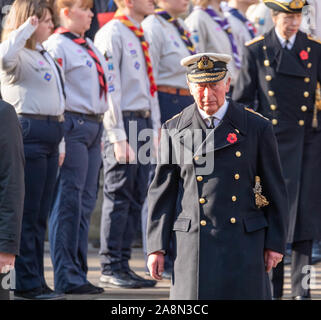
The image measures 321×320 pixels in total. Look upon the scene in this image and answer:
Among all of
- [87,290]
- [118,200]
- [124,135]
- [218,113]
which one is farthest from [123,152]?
[218,113]

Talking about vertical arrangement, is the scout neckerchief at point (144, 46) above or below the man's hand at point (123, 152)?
above

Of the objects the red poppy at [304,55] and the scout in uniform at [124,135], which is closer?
the red poppy at [304,55]

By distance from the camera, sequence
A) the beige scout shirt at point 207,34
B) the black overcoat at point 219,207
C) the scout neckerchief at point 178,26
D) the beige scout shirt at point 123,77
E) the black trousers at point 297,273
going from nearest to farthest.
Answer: the black overcoat at point 219,207, the black trousers at point 297,273, the beige scout shirt at point 123,77, the scout neckerchief at point 178,26, the beige scout shirt at point 207,34

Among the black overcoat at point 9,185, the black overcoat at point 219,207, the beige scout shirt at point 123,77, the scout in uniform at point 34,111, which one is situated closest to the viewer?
the black overcoat at point 9,185

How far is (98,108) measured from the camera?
25.0 feet

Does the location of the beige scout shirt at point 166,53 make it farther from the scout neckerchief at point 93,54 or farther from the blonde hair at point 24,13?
the blonde hair at point 24,13

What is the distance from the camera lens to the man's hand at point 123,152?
7938 mm

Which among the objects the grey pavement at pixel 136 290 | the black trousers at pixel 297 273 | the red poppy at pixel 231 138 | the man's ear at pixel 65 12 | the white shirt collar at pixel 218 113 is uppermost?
the man's ear at pixel 65 12

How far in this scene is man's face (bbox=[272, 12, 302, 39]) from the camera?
7.46 metres

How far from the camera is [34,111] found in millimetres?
6906

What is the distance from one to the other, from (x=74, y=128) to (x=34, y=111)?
629mm

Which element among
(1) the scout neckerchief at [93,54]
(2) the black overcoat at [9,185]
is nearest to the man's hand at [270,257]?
(2) the black overcoat at [9,185]

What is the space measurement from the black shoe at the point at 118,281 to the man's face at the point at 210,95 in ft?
9.97

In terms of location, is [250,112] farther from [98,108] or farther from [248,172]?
[98,108]
